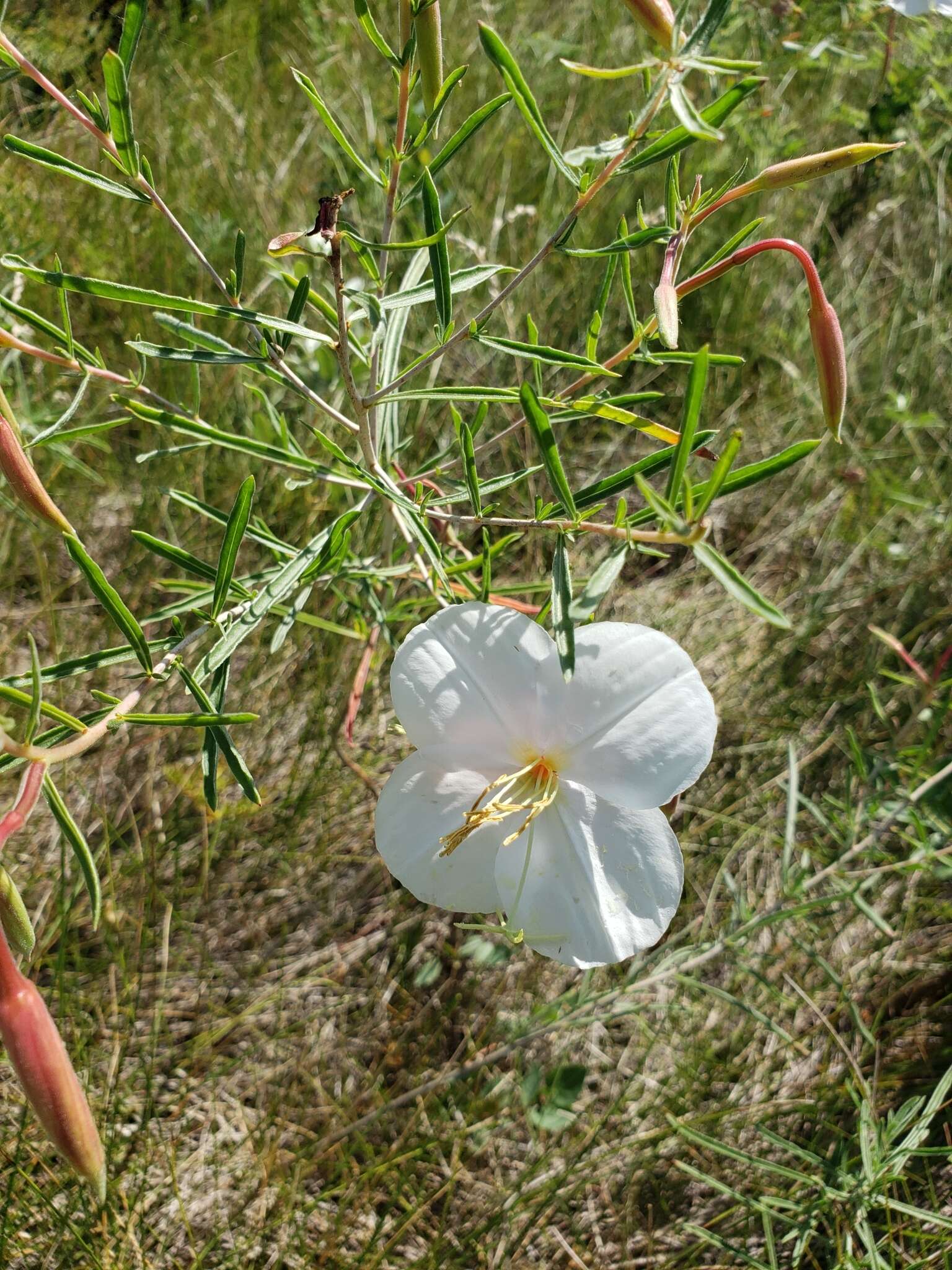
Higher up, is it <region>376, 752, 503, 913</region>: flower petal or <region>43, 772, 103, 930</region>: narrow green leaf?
<region>43, 772, 103, 930</region>: narrow green leaf

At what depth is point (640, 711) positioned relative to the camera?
1.01m

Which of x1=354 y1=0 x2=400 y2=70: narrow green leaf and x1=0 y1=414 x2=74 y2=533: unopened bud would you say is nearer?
x1=0 y1=414 x2=74 y2=533: unopened bud

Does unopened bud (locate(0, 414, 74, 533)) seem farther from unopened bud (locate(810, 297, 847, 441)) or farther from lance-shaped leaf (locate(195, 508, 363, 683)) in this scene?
unopened bud (locate(810, 297, 847, 441))

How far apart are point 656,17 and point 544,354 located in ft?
1.04

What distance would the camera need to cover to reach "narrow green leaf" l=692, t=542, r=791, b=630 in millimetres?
766

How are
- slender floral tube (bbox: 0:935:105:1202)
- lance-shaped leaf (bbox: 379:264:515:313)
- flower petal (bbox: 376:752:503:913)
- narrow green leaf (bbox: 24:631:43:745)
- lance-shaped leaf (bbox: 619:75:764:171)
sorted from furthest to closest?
1. lance-shaped leaf (bbox: 379:264:515:313)
2. flower petal (bbox: 376:752:503:913)
3. lance-shaped leaf (bbox: 619:75:764:171)
4. narrow green leaf (bbox: 24:631:43:745)
5. slender floral tube (bbox: 0:935:105:1202)

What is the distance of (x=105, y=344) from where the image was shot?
2.47 metres

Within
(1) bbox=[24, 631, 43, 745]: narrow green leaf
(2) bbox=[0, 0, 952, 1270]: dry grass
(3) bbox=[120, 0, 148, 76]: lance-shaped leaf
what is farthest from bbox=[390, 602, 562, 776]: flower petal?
(2) bbox=[0, 0, 952, 1270]: dry grass

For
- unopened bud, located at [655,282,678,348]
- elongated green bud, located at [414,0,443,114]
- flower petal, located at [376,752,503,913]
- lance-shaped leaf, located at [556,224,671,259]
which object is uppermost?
elongated green bud, located at [414,0,443,114]

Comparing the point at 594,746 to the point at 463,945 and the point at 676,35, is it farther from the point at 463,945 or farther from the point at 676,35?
the point at 463,945

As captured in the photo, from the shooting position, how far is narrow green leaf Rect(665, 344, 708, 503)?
2.54 ft

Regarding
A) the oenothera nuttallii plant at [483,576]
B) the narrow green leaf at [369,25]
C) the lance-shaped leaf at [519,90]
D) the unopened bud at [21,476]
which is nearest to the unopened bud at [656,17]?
the oenothera nuttallii plant at [483,576]

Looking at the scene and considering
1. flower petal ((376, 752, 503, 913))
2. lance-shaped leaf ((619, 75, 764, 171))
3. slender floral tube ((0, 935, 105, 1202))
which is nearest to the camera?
slender floral tube ((0, 935, 105, 1202))

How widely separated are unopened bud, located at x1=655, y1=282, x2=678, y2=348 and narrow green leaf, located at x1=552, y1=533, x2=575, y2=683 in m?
0.24
